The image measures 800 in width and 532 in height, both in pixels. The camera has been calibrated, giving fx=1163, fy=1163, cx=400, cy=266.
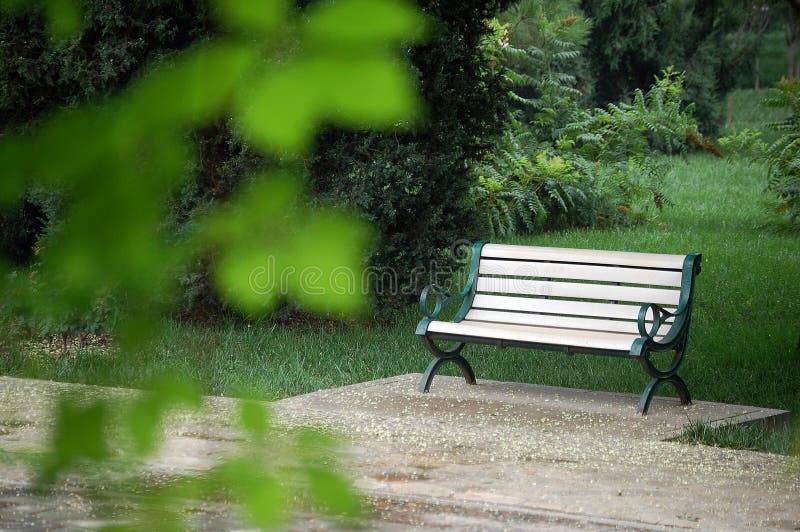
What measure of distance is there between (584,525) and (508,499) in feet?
1.30

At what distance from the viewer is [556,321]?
6.99 m

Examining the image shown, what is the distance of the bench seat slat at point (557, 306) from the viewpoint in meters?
6.86

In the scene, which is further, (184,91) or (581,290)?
(581,290)

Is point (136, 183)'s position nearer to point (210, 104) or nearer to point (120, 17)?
point (210, 104)

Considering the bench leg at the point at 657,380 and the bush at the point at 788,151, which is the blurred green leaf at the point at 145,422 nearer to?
the bench leg at the point at 657,380

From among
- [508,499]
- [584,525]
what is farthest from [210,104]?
[508,499]

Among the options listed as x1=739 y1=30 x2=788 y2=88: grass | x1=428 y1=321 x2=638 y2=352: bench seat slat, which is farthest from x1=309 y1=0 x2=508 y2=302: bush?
x1=739 y1=30 x2=788 y2=88: grass

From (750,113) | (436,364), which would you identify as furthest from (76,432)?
(750,113)

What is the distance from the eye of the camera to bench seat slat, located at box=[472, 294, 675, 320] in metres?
6.86

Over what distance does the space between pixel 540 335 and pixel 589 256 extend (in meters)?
0.88

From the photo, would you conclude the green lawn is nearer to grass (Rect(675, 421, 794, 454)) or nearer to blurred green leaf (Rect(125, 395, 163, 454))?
grass (Rect(675, 421, 794, 454))

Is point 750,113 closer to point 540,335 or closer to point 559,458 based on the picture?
point 540,335

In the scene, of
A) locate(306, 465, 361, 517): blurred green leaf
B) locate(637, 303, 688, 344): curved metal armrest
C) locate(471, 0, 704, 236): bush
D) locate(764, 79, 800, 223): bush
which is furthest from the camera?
locate(471, 0, 704, 236): bush

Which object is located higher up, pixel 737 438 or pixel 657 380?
pixel 657 380
